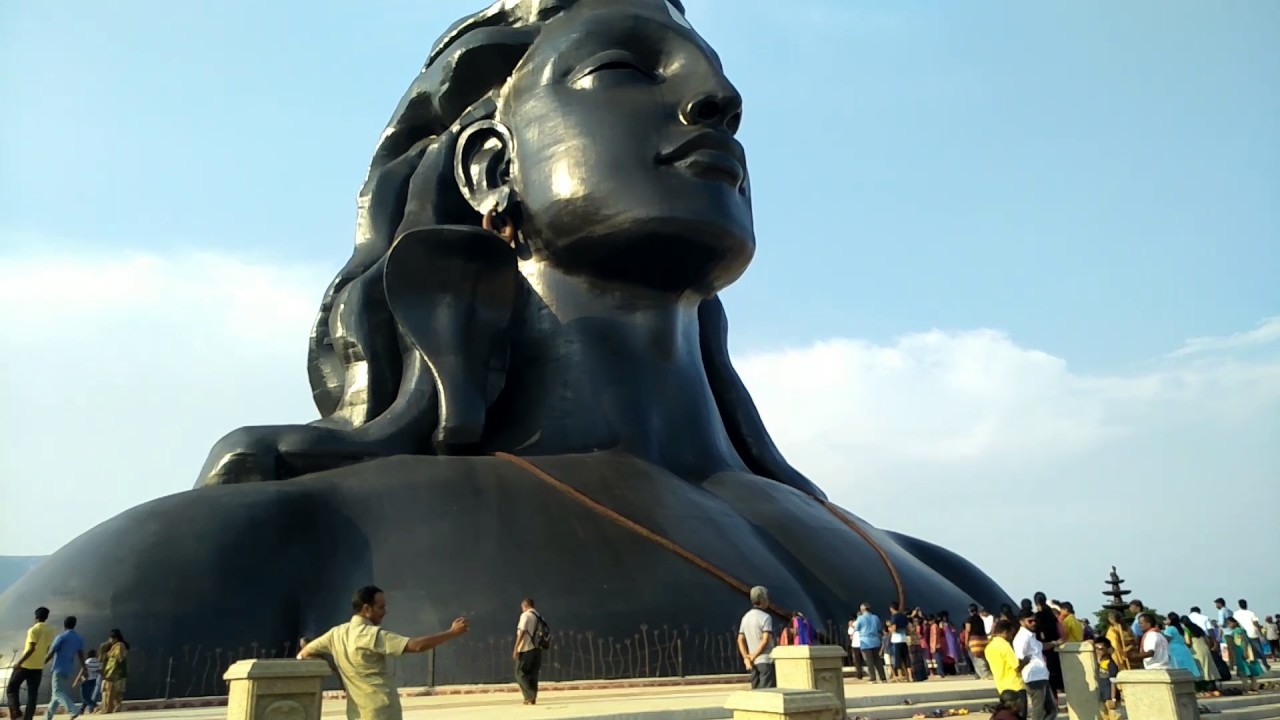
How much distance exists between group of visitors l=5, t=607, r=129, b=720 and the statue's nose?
26.7 feet

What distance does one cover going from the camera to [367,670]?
4.37 metres

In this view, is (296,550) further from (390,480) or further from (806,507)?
(806,507)

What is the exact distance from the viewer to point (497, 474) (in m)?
11.5

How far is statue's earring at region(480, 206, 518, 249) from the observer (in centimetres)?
1356

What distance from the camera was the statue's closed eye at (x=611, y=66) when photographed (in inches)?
514

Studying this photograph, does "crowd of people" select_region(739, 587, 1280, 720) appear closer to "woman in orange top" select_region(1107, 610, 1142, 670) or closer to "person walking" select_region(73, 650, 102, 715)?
"woman in orange top" select_region(1107, 610, 1142, 670)

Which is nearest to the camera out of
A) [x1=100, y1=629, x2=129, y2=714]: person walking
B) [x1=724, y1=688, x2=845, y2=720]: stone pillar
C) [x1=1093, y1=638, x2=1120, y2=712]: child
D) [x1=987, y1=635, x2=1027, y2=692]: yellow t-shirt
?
[x1=724, y1=688, x2=845, y2=720]: stone pillar

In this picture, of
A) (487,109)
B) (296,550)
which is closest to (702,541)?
(296,550)

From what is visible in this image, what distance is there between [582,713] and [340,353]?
752 centimetres

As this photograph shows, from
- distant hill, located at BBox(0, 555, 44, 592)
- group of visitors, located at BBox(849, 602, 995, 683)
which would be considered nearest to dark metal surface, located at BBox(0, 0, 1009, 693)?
group of visitors, located at BBox(849, 602, 995, 683)

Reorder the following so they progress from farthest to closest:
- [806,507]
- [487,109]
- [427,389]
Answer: [487,109] < [806,507] < [427,389]

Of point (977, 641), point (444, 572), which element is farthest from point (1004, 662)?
point (444, 572)

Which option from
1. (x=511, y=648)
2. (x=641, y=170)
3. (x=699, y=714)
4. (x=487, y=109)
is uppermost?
(x=487, y=109)

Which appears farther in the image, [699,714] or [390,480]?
[390,480]
